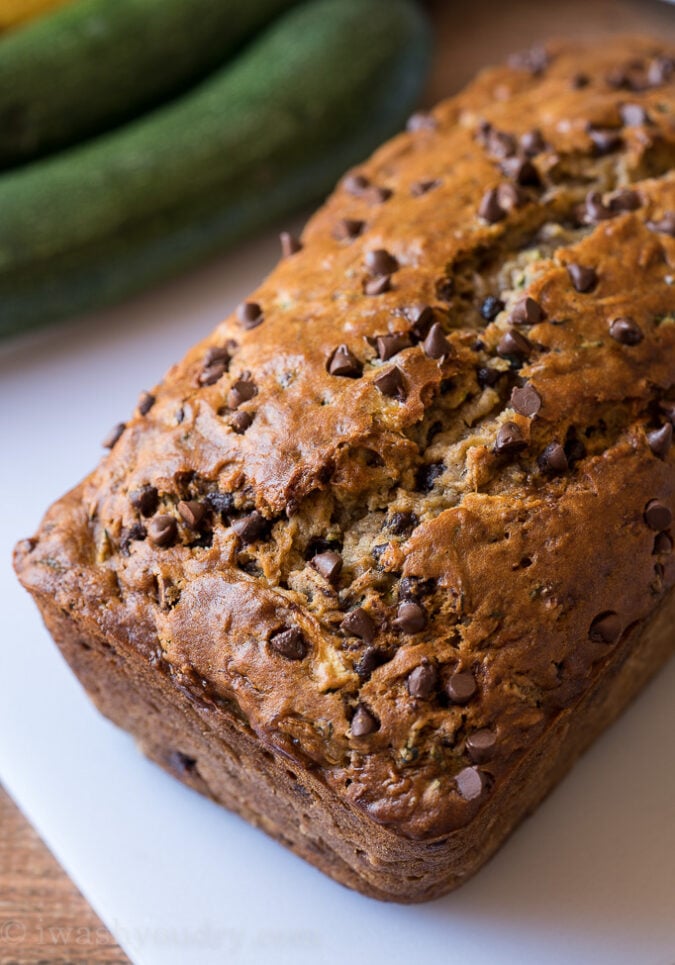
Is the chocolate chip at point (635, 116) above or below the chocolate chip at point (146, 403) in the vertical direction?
below

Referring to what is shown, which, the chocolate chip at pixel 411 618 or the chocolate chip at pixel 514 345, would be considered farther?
the chocolate chip at pixel 514 345

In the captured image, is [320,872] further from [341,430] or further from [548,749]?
[341,430]

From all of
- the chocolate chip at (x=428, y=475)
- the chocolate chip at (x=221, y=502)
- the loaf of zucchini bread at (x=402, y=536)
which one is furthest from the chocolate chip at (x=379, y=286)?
the chocolate chip at (x=221, y=502)

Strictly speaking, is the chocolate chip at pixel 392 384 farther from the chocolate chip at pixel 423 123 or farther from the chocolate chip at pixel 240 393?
the chocolate chip at pixel 423 123

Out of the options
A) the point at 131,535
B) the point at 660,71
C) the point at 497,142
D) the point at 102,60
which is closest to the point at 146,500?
the point at 131,535

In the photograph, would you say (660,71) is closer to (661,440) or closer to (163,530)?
(661,440)
